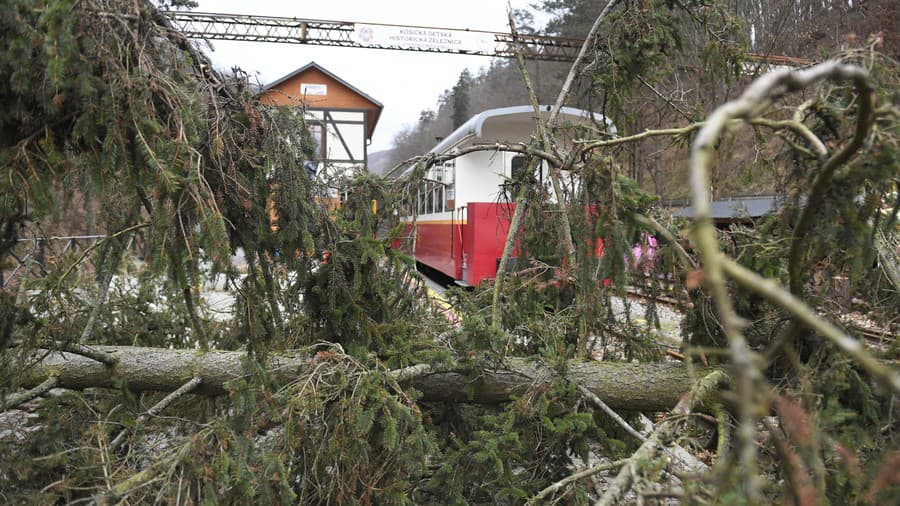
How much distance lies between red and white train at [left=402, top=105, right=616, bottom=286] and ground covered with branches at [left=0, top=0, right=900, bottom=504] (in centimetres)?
451

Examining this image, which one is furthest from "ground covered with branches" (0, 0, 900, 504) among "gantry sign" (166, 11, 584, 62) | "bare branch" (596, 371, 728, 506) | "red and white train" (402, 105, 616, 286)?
"gantry sign" (166, 11, 584, 62)

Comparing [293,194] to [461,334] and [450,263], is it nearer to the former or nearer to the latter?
[461,334]

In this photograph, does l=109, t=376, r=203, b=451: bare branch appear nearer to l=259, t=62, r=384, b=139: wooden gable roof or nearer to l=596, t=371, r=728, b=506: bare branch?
l=596, t=371, r=728, b=506: bare branch

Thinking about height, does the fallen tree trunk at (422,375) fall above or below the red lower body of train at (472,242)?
below

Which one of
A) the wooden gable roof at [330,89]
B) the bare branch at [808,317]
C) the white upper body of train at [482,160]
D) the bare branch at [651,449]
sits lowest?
the bare branch at [651,449]

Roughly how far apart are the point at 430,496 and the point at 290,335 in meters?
1.43

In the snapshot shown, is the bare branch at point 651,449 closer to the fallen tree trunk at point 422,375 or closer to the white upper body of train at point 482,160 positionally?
the fallen tree trunk at point 422,375

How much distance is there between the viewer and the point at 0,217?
8.63 ft

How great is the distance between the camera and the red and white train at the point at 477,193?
8.91 meters

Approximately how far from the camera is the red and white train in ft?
29.2

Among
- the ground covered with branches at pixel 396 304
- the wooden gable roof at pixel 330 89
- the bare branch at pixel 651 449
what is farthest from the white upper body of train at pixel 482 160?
the wooden gable roof at pixel 330 89

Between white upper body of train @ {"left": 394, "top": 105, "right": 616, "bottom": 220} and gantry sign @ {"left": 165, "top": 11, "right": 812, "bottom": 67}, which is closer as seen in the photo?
white upper body of train @ {"left": 394, "top": 105, "right": 616, "bottom": 220}

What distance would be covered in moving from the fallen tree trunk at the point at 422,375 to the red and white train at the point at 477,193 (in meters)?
4.74

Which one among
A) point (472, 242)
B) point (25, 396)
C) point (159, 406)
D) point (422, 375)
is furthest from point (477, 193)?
point (25, 396)
